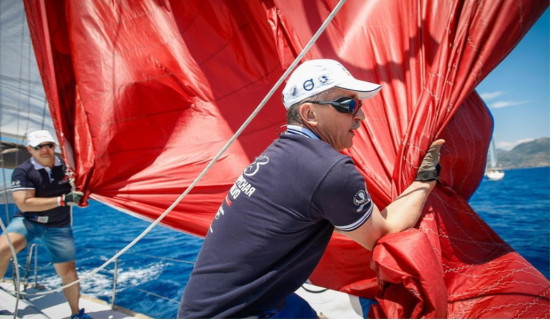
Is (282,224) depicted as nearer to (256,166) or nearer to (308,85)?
(256,166)

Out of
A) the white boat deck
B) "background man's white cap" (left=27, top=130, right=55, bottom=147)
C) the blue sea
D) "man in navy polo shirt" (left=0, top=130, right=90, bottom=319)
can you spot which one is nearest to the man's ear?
the blue sea

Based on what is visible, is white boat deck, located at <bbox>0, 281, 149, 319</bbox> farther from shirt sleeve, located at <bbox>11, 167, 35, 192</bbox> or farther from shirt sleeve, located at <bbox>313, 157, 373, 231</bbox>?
shirt sleeve, located at <bbox>313, 157, 373, 231</bbox>

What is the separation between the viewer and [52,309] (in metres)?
3.13

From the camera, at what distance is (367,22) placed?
1.72 meters

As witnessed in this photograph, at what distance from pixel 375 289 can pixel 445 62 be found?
3.56 feet

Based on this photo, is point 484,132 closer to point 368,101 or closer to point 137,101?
point 368,101

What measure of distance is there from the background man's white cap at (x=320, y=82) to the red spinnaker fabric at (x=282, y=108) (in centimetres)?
43

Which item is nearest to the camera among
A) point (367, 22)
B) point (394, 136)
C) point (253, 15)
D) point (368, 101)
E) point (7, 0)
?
point (394, 136)

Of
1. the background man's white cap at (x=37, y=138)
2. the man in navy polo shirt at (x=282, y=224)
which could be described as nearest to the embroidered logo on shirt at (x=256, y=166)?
the man in navy polo shirt at (x=282, y=224)

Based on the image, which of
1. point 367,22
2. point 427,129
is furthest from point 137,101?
point 427,129

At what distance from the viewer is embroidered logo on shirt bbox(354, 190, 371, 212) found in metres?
0.84

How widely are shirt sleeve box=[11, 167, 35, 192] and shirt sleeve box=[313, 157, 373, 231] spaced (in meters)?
3.00

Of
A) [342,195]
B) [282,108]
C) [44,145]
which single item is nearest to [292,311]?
[342,195]

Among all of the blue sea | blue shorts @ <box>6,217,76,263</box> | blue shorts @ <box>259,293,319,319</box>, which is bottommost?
the blue sea
